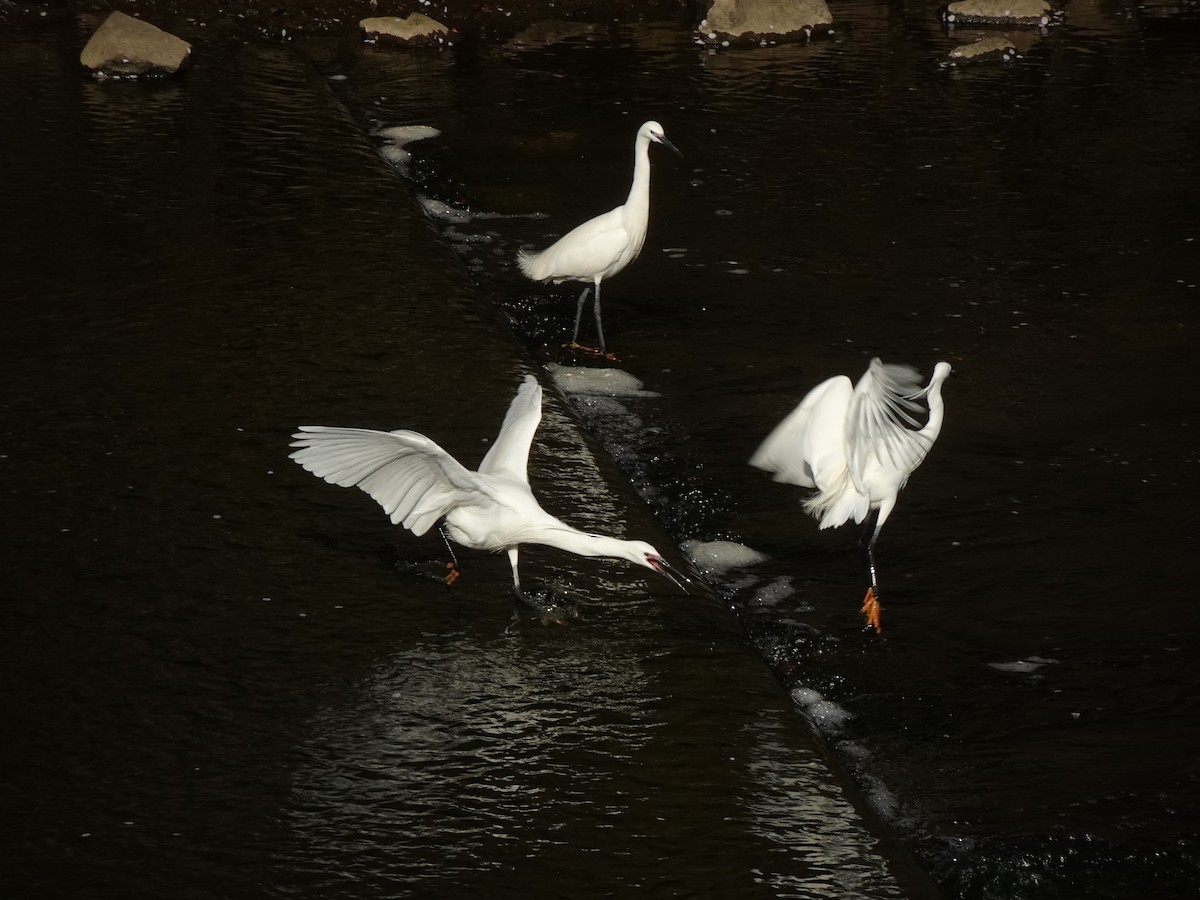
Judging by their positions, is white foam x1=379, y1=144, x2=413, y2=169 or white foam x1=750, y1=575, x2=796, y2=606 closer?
white foam x1=750, y1=575, x2=796, y2=606

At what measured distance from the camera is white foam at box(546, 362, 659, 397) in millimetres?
5820

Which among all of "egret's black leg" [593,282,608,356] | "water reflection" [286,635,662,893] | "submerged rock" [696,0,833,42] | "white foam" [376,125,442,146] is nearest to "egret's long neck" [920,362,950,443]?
"water reflection" [286,635,662,893]

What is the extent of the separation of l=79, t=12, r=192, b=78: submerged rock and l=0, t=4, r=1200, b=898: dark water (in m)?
0.35

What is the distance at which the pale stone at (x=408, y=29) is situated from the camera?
11172 millimetres

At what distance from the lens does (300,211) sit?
7039 mm

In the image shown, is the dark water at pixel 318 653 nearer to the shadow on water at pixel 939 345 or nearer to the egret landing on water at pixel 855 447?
the shadow on water at pixel 939 345

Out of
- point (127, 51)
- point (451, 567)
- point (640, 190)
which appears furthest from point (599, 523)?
point (127, 51)

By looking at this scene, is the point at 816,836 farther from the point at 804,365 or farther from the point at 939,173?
the point at 939,173

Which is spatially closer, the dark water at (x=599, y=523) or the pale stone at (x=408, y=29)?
the dark water at (x=599, y=523)

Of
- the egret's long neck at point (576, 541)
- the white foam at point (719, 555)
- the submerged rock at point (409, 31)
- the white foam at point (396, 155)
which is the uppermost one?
the submerged rock at point (409, 31)

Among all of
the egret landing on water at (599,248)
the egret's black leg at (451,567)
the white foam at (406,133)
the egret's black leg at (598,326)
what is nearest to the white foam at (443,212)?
the white foam at (406,133)

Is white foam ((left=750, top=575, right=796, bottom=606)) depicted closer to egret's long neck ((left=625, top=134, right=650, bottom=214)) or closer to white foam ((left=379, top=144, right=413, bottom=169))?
egret's long neck ((left=625, top=134, right=650, bottom=214))

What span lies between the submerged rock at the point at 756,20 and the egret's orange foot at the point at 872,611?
8.09 meters

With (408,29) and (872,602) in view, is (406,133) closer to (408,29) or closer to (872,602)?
(408,29)
